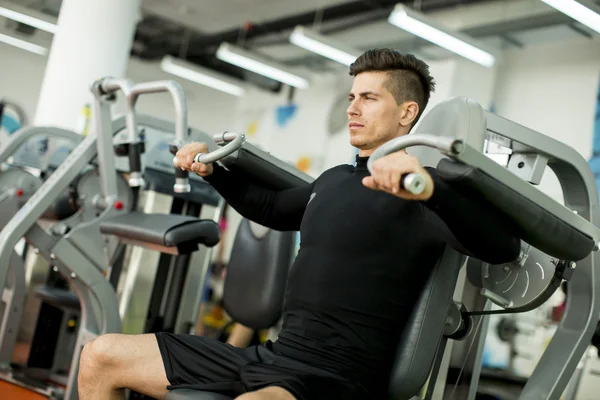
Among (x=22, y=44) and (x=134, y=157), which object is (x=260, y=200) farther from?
(x=22, y=44)

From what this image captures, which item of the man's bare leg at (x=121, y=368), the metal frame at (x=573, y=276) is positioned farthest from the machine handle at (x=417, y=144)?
the man's bare leg at (x=121, y=368)

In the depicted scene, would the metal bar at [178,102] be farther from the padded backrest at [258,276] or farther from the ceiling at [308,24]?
the ceiling at [308,24]

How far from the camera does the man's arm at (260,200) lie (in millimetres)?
2096

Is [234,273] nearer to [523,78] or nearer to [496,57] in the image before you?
[496,57]

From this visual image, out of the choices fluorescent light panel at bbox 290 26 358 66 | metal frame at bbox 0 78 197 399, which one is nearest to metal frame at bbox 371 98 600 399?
metal frame at bbox 0 78 197 399

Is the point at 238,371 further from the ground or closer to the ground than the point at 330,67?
closer to the ground

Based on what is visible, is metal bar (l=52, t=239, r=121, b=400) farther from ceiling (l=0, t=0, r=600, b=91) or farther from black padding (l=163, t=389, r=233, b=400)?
ceiling (l=0, t=0, r=600, b=91)

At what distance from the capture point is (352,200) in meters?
1.82

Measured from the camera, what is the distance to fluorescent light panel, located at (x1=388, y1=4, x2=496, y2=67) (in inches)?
241

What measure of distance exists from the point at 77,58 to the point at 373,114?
Answer: 13.4 feet

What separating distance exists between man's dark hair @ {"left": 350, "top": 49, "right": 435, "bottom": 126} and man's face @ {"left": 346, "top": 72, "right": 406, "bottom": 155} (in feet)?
0.07

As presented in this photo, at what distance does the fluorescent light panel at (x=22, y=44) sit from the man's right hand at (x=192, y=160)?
858 cm

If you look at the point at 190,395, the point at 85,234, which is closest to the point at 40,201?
the point at 85,234

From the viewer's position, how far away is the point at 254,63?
8.44 metres
